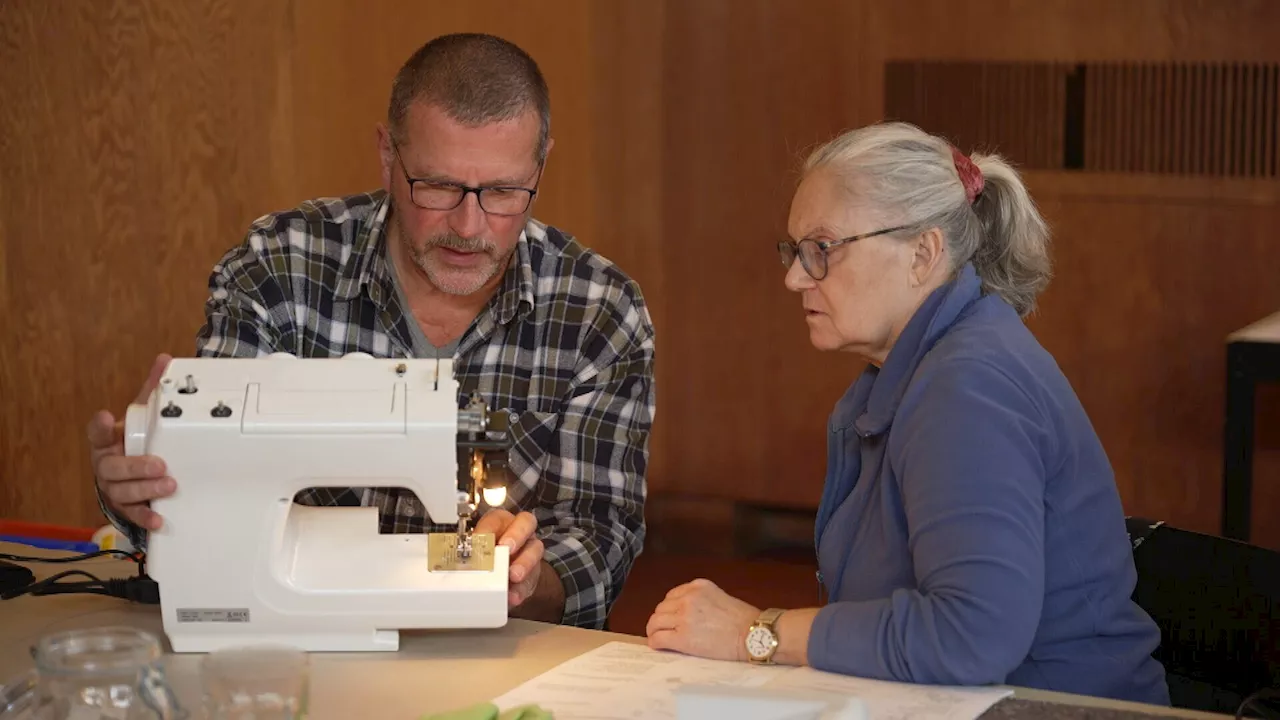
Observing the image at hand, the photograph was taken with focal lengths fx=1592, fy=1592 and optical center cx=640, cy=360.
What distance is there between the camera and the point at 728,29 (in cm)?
500

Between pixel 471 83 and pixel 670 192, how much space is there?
2.79 m

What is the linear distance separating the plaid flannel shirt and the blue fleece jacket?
465 millimetres

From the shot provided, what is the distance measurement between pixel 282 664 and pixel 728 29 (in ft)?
12.6

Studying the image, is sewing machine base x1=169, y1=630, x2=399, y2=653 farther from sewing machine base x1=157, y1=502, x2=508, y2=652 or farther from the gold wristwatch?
the gold wristwatch

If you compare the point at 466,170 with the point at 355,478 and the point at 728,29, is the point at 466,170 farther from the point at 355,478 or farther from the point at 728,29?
the point at 728,29

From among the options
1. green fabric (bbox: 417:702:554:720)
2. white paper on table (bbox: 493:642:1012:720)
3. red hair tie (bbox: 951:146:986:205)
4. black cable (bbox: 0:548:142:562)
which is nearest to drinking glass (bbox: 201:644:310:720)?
green fabric (bbox: 417:702:554:720)

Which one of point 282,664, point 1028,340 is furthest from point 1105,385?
point 282,664

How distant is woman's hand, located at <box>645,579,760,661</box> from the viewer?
1.90 metres

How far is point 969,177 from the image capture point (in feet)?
6.99

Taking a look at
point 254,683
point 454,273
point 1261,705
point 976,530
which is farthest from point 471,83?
point 1261,705

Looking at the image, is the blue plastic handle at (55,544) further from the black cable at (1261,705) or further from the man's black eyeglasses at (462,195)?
the black cable at (1261,705)

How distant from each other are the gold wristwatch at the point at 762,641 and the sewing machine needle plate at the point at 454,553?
34cm

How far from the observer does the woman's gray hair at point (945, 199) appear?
2086mm

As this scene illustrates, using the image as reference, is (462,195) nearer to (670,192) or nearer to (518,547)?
(518,547)
